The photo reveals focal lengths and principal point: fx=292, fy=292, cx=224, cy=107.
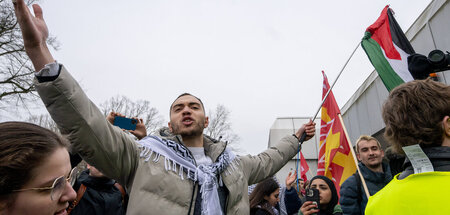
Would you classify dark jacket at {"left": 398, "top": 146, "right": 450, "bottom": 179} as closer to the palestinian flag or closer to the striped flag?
the palestinian flag

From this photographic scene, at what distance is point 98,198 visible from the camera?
2.68 metres

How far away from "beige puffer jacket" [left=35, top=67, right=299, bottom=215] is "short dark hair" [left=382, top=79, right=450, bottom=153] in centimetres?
118

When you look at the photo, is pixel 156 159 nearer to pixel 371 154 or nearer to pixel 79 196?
pixel 79 196

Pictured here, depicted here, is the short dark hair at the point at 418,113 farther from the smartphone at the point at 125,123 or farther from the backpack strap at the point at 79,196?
the backpack strap at the point at 79,196

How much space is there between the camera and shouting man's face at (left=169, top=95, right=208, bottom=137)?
8.06 ft

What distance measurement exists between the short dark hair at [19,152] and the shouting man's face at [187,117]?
1.38 meters

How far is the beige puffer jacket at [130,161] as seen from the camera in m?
1.41

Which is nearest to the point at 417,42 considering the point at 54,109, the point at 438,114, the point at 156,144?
the point at 438,114

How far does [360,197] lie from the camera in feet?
10.6

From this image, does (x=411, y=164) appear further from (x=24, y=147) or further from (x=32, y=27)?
(x=32, y=27)

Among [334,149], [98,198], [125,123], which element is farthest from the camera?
[334,149]

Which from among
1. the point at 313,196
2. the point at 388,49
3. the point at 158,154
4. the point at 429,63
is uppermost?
the point at 388,49

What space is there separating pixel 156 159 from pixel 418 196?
4.88 ft

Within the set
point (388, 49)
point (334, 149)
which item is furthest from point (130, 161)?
point (388, 49)
